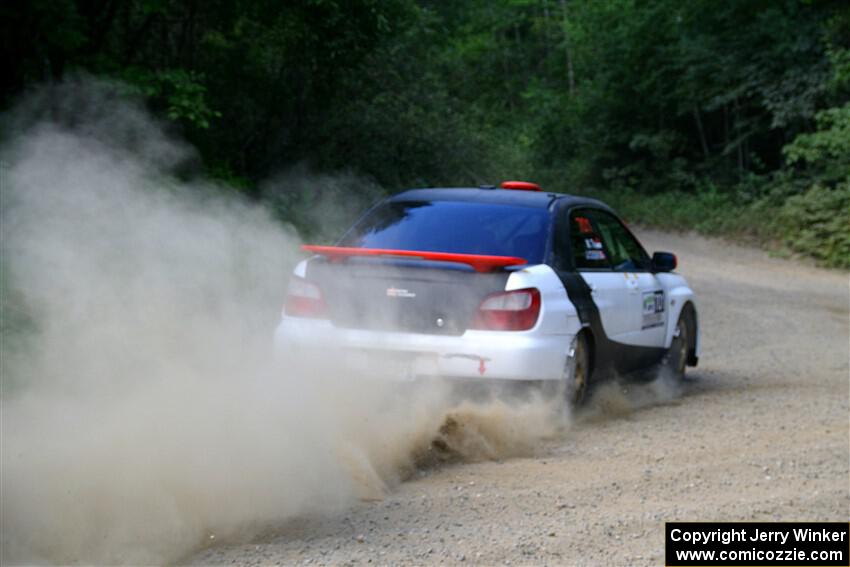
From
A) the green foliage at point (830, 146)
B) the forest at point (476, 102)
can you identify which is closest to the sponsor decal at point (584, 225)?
the forest at point (476, 102)

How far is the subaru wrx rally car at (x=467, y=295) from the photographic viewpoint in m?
7.36

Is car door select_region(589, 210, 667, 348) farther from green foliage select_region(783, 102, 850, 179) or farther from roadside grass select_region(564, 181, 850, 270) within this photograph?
green foliage select_region(783, 102, 850, 179)

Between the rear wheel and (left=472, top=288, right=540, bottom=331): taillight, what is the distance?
0.49 m

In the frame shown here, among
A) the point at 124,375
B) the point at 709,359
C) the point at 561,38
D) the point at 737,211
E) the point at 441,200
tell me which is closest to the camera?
the point at 124,375

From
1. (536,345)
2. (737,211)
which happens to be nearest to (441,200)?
(536,345)

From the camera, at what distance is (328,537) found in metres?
5.14

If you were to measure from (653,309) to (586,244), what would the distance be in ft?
3.81

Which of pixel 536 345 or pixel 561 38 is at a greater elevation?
pixel 561 38

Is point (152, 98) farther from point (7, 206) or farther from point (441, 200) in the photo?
point (7, 206)

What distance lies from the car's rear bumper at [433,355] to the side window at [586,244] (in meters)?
1.10

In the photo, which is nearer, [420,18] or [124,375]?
[124,375]

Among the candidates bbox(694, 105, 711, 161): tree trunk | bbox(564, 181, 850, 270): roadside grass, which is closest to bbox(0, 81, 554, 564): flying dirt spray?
bbox(564, 181, 850, 270): roadside grass

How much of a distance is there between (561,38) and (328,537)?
169 ft

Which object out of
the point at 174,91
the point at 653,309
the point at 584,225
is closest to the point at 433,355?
the point at 584,225
